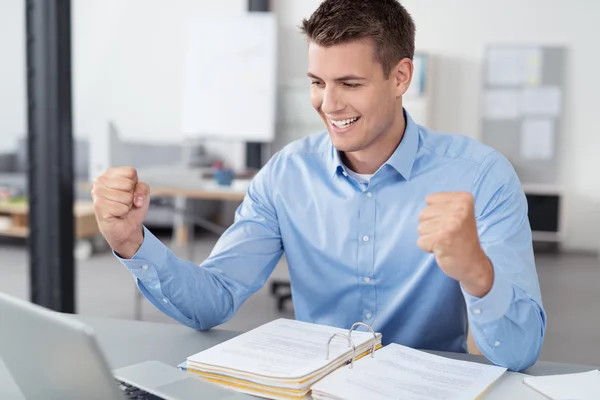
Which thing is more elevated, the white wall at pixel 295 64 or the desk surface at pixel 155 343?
the white wall at pixel 295 64

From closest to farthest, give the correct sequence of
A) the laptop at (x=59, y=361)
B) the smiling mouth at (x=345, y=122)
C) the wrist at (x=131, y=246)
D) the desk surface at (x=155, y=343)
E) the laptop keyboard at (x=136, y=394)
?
the laptop at (x=59, y=361) → the laptop keyboard at (x=136, y=394) → the desk surface at (x=155, y=343) → the wrist at (x=131, y=246) → the smiling mouth at (x=345, y=122)

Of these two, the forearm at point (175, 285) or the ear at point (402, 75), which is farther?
the ear at point (402, 75)

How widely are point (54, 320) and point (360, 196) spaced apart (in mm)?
892

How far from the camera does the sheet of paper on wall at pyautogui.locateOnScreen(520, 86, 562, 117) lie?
18.7ft

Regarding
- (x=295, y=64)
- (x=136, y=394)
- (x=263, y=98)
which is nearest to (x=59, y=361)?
(x=136, y=394)

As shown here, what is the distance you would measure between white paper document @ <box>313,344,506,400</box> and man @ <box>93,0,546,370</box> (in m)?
0.24

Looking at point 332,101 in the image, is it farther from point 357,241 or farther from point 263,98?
point 263,98

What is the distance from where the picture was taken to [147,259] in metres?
1.22

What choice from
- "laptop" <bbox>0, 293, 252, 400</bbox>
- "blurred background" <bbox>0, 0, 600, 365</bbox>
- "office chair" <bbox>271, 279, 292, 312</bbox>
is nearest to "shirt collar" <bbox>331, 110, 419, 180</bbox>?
"laptop" <bbox>0, 293, 252, 400</bbox>

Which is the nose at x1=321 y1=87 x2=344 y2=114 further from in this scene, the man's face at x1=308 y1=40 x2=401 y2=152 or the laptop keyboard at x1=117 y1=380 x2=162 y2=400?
the laptop keyboard at x1=117 y1=380 x2=162 y2=400

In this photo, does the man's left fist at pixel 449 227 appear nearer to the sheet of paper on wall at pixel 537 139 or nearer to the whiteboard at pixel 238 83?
the whiteboard at pixel 238 83

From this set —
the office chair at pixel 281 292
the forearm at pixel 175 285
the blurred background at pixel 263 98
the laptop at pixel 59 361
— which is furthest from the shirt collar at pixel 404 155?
the blurred background at pixel 263 98

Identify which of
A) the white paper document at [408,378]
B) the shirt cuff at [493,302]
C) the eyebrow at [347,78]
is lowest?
the white paper document at [408,378]

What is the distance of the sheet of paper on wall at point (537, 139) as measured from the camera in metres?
5.74
